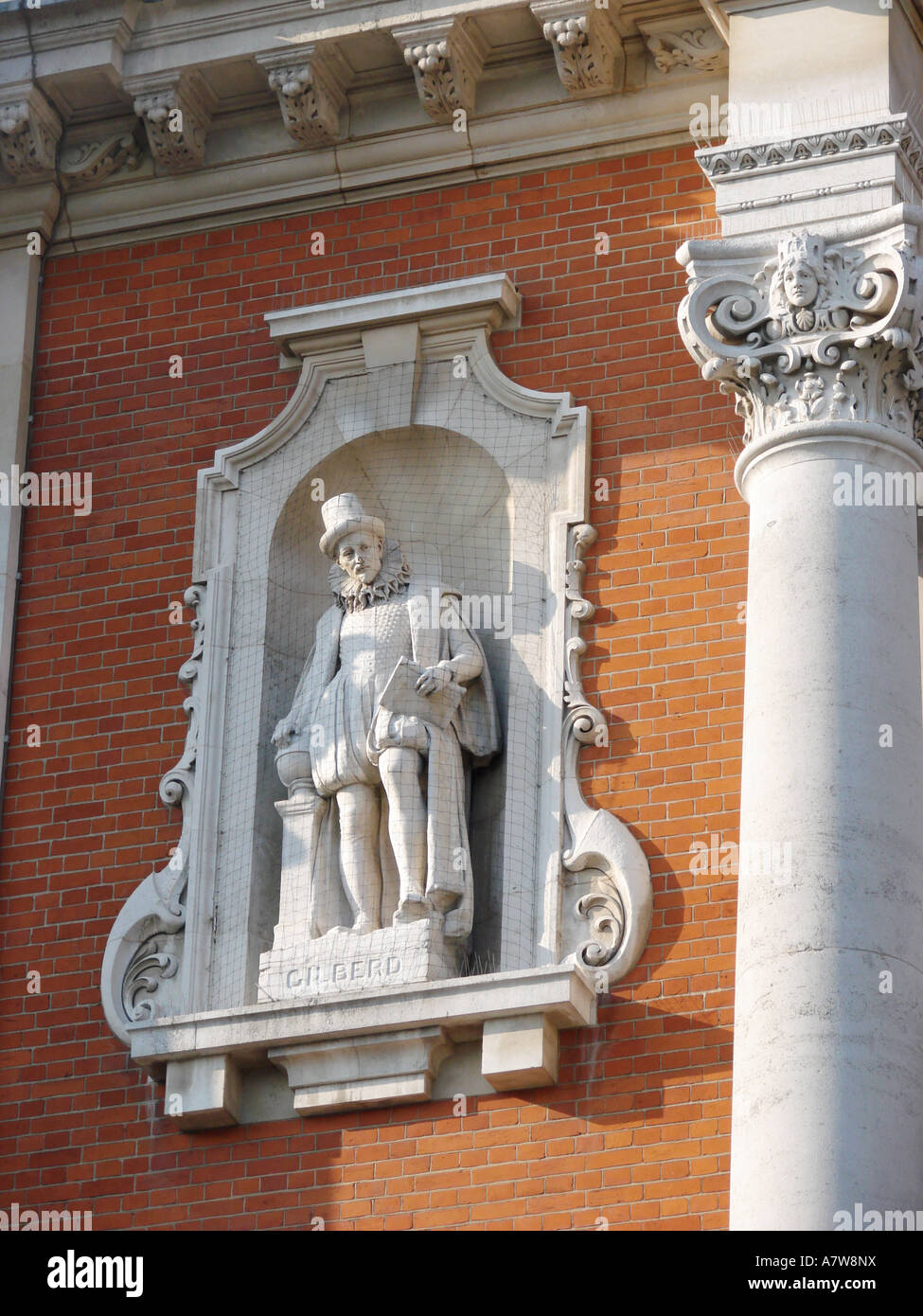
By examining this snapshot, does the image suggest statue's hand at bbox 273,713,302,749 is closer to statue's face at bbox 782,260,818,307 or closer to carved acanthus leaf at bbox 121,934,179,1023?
carved acanthus leaf at bbox 121,934,179,1023

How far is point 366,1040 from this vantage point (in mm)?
12164

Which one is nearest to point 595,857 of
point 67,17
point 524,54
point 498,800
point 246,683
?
point 498,800

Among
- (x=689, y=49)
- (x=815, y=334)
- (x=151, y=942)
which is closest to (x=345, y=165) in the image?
(x=689, y=49)

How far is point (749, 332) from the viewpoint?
39.5 feet

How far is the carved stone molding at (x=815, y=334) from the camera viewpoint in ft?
38.8

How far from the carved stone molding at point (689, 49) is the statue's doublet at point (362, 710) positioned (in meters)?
2.54

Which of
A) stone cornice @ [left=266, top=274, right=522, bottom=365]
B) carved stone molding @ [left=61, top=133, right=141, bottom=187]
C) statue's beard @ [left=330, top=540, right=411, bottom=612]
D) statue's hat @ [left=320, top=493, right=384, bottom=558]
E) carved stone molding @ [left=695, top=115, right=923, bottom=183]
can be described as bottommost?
statue's beard @ [left=330, top=540, right=411, bottom=612]

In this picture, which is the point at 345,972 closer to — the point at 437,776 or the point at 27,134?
the point at 437,776

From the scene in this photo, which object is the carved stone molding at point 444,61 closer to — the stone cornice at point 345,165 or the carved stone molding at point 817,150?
the stone cornice at point 345,165

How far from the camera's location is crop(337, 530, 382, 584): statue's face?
13227mm

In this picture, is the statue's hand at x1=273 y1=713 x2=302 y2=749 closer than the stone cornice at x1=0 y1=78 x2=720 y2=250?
Yes

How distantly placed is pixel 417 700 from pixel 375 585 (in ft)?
2.20

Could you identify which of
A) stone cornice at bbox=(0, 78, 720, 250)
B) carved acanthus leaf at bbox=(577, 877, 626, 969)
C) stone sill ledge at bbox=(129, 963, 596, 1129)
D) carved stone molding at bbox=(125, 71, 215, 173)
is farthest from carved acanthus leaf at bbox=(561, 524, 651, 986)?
carved stone molding at bbox=(125, 71, 215, 173)

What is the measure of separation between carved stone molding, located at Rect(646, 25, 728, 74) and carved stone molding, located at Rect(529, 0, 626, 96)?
6.9 inches
